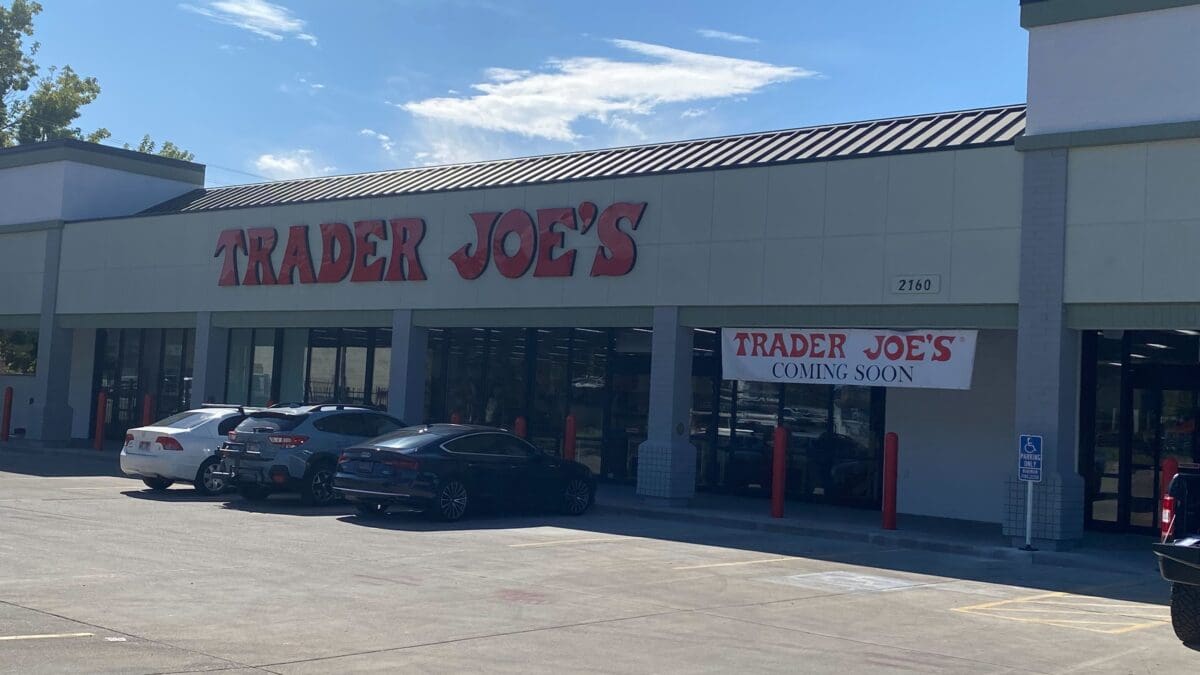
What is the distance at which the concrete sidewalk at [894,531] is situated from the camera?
54.5ft

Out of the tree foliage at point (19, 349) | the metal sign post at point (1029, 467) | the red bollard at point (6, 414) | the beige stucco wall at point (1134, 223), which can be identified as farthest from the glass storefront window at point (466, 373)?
the tree foliage at point (19, 349)

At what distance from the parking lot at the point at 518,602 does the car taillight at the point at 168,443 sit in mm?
2354

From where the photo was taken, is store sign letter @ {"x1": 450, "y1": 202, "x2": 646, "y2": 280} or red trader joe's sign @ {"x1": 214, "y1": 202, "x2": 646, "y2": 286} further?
red trader joe's sign @ {"x1": 214, "y1": 202, "x2": 646, "y2": 286}

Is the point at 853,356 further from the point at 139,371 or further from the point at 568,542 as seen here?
the point at 139,371

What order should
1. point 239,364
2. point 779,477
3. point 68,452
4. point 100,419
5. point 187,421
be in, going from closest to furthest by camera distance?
point 779,477 → point 187,421 → point 68,452 → point 100,419 → point 239,364

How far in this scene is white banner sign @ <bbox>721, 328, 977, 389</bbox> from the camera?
18875 mm

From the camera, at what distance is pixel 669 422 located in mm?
21844

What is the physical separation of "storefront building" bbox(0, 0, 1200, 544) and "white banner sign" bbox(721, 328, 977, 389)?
0.29ft

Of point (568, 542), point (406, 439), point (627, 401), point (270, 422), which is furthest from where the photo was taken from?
point (627, 401)

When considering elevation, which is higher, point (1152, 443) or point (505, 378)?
point (505, 378)

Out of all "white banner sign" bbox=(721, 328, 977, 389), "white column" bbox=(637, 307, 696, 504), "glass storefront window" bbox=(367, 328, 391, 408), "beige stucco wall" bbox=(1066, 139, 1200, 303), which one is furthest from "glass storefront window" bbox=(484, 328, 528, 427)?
"beige stucco wall" bbox=(1066, 139, 1200, 303)

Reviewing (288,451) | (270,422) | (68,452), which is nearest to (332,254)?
(270,422)

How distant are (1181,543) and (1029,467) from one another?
22.7 ft

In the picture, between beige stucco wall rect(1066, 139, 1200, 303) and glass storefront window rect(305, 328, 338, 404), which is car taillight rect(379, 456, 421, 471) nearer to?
beige stucco wall rect(1066, 139, 1200, 303)
